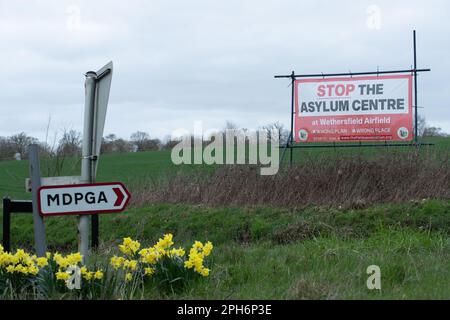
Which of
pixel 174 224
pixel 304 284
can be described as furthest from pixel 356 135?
pixel 304 284

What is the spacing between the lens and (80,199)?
18.2 feet

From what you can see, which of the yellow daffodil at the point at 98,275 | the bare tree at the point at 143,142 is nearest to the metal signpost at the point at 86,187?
the yellow daffodil at the point at 98,275

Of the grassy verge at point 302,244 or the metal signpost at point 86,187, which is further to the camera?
the grassy verge at point 302,244

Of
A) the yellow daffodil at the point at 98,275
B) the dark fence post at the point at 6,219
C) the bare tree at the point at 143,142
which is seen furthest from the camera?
the bare tree at the point at 143,142

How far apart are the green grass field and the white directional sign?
1.03m

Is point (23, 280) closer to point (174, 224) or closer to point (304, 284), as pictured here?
point (304, 284)

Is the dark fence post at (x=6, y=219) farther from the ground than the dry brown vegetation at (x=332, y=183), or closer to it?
closer to it

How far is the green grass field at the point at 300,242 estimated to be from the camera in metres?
6.08

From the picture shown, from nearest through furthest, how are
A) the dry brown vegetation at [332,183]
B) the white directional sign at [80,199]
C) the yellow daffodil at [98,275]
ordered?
the white directional sign at [80,199], the yellow daffodil at [98,275], the dry brown vegetation at [332,183]

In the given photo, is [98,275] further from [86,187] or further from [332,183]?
[332,183]

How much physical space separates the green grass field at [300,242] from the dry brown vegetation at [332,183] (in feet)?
1.81

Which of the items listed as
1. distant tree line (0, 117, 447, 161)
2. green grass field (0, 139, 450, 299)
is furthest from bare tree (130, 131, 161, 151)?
green grass field (0, 139, 450, 299)

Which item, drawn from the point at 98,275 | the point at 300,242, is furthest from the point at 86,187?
the point at 300,242

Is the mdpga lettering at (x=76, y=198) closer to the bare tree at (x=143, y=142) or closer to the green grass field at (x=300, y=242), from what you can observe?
the green grass field at (x=300, y=242)
